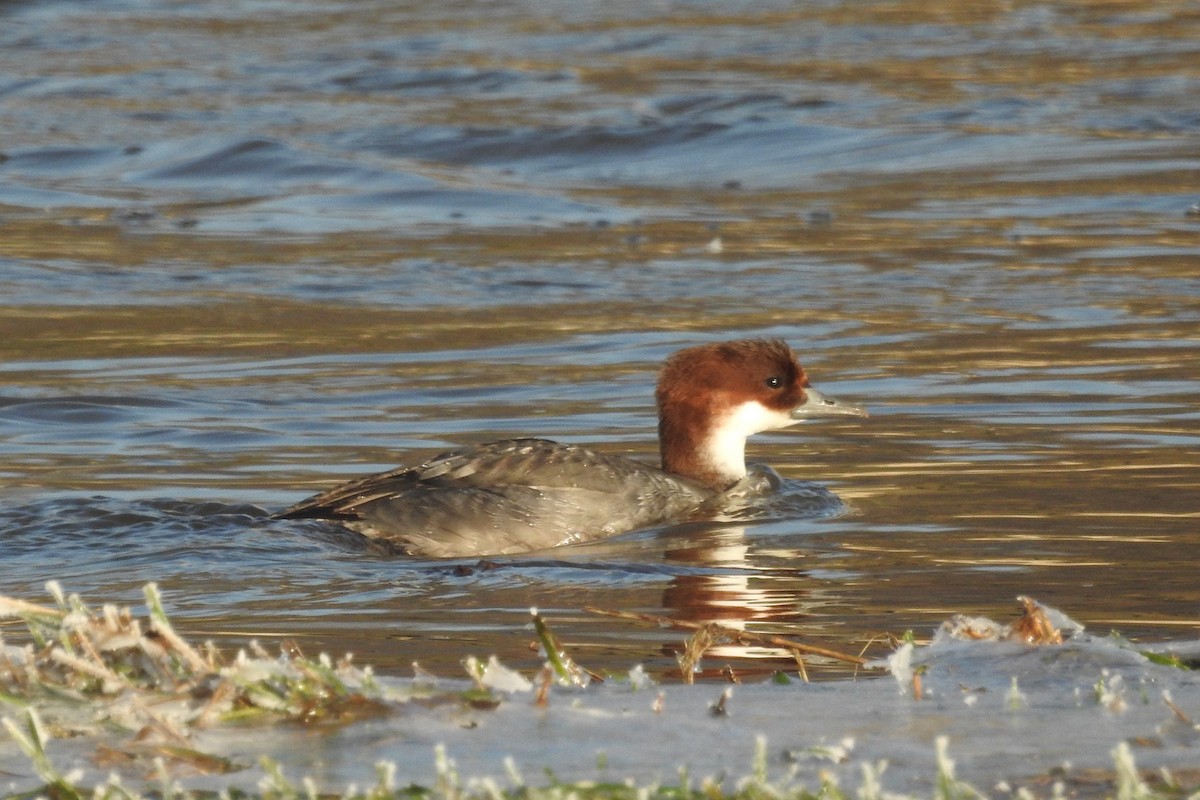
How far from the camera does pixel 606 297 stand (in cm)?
1431

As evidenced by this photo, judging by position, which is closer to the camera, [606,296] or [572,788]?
[572,788]

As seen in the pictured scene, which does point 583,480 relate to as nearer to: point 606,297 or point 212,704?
point 212,704

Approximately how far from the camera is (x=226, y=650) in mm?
6469

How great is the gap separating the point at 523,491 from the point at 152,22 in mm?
21435

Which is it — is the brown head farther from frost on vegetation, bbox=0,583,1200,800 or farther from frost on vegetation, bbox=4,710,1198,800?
frost on vegetation, bbox=4,710,1198,800

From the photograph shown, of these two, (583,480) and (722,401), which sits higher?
(722,401)

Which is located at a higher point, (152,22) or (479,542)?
(152,22)

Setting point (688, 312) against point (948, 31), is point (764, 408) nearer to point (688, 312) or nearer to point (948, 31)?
point (688, 312)

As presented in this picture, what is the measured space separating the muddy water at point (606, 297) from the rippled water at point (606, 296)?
1.7 inches

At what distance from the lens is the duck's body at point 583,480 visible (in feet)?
29.0

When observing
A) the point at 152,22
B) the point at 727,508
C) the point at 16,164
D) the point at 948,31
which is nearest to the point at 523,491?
the point at 727,508

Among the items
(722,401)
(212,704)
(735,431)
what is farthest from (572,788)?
(735,431)

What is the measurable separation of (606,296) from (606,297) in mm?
40

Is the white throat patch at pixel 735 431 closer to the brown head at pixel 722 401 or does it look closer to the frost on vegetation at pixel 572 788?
the brown head at pixel 722 401
